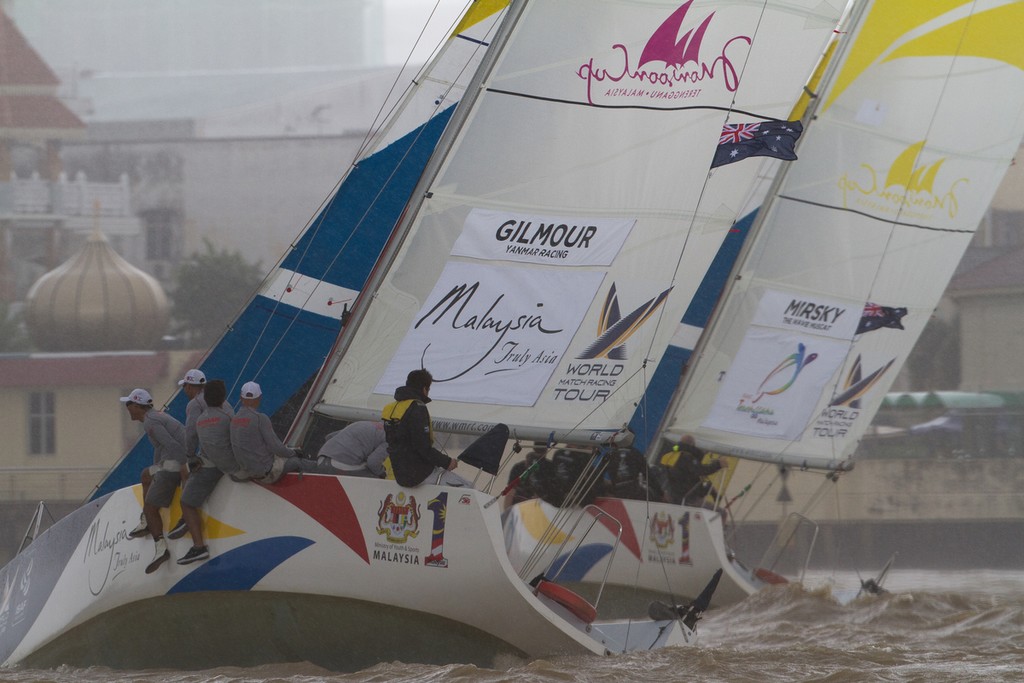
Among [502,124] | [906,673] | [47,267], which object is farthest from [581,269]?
[47,267]

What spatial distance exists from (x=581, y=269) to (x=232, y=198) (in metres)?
26.0

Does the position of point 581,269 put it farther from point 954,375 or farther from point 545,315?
point 954,375

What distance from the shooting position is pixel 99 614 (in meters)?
5.86

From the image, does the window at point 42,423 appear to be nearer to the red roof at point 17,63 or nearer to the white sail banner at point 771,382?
the red roof at point 17,63

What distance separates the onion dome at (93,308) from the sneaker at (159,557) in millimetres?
21108

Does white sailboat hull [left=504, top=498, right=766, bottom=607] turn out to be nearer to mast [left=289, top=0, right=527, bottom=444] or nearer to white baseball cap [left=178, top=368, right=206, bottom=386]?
mast [left=289, top=0, right=527, bottom=444]

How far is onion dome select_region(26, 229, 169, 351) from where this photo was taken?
2628cm

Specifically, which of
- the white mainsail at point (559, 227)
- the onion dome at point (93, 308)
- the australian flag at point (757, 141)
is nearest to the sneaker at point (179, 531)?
the white mainsail at point (559, 227)

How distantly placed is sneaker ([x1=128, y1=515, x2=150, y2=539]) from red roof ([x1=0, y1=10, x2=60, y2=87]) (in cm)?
2862

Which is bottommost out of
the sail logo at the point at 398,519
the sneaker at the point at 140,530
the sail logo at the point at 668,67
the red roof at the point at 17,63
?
the sneaker at the point at 140,530

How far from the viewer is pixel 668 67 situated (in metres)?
6.96

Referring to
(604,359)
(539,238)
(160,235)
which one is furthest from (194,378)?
(160,235)

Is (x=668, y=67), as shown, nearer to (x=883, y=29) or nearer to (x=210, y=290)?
(x=883, y=29)

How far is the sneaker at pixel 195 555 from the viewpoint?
18.4 ft
